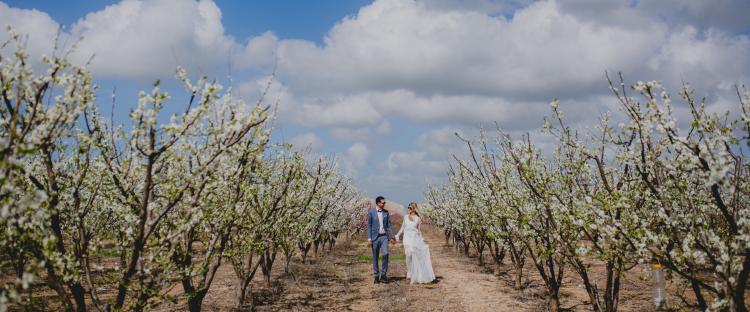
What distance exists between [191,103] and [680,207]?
627 centimetres

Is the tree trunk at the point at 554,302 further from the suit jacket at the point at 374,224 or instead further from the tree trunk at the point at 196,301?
the tree trunk at the point at 196,301

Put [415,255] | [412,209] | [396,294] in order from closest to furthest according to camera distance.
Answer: [396,294], [415,255], [412,209]

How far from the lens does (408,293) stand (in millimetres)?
14805

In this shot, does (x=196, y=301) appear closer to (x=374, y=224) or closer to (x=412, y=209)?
(x=374, y=224)

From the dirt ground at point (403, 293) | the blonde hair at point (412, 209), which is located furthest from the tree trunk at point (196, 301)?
the blonde hair at point (412, 209)

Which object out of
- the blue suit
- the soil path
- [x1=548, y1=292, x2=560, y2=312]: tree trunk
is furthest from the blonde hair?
[x1=548, y1=292, x2=560, y2=312]: tree trunk

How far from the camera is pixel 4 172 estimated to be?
3814 mm

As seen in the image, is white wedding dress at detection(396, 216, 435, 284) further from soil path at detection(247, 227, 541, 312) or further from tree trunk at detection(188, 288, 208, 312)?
A: tree trunk at detection(188, 288, 208, 312)

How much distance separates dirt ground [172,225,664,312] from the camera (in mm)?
13086

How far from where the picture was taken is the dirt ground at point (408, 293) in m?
13.1

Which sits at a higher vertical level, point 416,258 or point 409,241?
point 409,241

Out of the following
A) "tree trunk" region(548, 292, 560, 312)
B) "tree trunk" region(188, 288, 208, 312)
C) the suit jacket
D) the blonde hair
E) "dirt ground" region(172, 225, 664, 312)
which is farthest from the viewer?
the blonde hair

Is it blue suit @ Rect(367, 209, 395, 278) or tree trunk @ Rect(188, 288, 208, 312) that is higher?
blue suit @ Rect(367, 209, 395, 278)

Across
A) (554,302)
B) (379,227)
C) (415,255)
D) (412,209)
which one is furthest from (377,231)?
(554,302)
